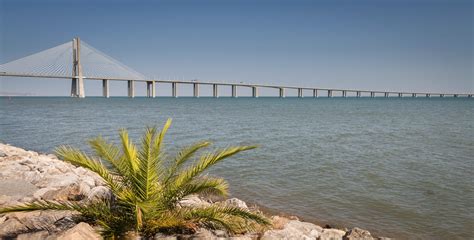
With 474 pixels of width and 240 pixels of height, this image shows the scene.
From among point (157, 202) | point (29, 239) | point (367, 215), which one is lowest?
point (367, 215)

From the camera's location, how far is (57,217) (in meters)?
4.62

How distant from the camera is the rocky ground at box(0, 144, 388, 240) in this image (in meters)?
4.04

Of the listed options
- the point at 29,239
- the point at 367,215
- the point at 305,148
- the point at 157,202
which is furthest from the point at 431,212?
the point at 305,148

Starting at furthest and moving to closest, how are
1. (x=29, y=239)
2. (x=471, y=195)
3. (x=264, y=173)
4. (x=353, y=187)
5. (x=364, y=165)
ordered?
(x=364, y=165)
(x=264, y=173)
(x=353, y=187)
(x=471, y=195)
(x=29, y=239)

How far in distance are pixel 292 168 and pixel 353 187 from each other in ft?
8.24

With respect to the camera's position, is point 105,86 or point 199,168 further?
point 105,86

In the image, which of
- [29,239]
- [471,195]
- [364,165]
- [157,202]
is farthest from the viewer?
[364,165]

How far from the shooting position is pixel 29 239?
148 inches

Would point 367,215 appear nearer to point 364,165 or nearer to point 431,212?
point 431,212

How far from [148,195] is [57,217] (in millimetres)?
1480

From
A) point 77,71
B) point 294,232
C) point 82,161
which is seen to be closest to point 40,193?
point 82,161

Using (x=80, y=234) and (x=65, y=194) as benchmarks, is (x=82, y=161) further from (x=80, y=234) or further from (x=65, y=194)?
(x=65, y=194)

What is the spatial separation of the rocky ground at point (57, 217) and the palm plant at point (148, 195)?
18 cm

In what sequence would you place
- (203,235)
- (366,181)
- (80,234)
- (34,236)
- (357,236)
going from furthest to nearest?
(366,181), (357,236), (203,235), (34,236), (80,234)
